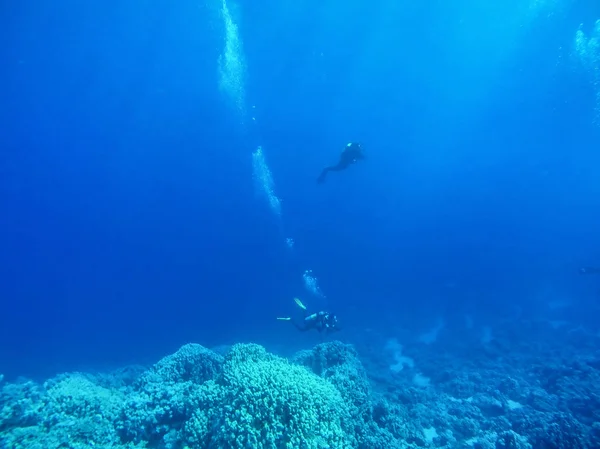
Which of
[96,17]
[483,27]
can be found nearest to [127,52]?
[96,17]

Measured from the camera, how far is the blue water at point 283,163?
34.5 meters

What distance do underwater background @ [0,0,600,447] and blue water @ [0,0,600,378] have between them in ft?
1.17

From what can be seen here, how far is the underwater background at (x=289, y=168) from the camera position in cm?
3222

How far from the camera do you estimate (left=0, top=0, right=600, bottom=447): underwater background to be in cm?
3222

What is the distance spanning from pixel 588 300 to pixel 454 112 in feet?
202

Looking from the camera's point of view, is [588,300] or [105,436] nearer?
[105,436]

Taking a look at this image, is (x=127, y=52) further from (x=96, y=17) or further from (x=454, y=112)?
(x=454, y=112)

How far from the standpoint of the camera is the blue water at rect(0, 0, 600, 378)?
34.5 m

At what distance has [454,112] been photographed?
7819 centimetres

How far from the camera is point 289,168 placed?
2566 inches

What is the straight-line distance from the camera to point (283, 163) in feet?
212

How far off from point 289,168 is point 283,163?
1568 millimetres

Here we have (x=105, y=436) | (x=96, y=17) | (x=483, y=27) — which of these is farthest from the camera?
(x=483, y=27)

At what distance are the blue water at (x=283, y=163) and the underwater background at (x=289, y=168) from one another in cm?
36
